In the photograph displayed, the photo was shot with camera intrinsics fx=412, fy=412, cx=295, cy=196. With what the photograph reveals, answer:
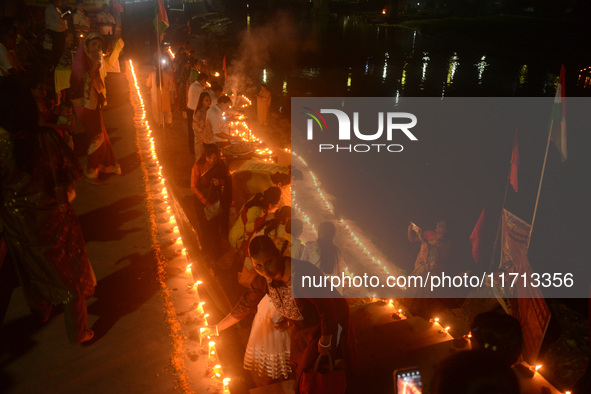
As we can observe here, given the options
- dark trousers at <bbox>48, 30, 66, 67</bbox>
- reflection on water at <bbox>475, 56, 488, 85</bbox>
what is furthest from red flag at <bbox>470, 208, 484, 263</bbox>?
reflection on water at <bbox>475, 56, 488, 85</bbox>

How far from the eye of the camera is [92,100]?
21.7 feet

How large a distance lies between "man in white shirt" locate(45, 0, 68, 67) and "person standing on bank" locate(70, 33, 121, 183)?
6785mm

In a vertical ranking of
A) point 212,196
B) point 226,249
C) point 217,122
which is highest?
point 217,122

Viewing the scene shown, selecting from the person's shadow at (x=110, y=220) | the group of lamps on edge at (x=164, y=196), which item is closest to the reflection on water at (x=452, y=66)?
the group of lamps on edge at (x=164, y=196)

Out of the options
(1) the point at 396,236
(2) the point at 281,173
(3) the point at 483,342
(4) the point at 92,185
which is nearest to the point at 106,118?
(4) the point at 92,185

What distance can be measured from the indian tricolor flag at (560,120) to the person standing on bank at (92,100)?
20.3 feet

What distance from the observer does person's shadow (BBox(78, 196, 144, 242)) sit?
18.5 feet

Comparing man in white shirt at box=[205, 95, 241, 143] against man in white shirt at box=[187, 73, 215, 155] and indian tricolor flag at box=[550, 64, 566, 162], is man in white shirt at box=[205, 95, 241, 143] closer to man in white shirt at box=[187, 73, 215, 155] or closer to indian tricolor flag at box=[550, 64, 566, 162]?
man in white shirt at box=[187, 73, 215, 155]

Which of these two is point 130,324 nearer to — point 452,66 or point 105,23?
point 105,23

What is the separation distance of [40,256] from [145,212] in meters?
2.86

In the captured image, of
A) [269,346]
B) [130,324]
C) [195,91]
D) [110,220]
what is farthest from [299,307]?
[195,91]

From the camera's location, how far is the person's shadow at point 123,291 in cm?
426

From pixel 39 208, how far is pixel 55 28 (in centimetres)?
1152

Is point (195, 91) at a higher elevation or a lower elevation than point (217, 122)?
higher
